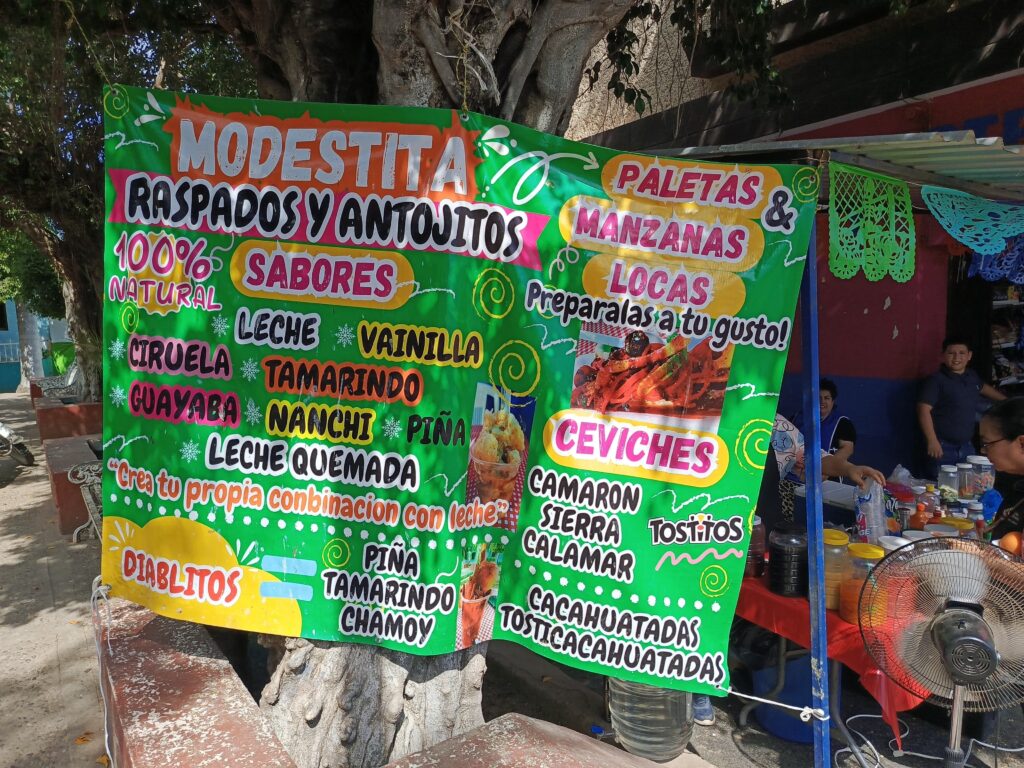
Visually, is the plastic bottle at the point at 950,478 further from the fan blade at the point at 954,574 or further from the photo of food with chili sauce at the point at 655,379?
the photo of food with chili sauce at the point at 655,379

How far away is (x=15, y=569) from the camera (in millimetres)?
6727

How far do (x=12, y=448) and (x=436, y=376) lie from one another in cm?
1085

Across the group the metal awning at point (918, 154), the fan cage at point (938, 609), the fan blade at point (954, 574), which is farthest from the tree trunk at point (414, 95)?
the fan blade at point (954, 574)

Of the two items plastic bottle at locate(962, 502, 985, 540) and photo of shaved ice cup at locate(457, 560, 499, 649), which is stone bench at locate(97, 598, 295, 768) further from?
plastic bottle at locate(962, 502, 985, 540)

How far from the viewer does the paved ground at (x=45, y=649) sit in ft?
12.9

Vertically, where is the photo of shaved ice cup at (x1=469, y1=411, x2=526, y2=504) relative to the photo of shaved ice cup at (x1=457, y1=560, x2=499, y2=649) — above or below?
above

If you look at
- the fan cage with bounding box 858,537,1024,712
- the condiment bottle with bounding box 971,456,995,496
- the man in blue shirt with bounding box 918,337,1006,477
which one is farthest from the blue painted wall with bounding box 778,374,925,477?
the fan cage with bounding box 858,537,1024,712

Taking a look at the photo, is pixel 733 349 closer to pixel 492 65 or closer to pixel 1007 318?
pixel 492 65

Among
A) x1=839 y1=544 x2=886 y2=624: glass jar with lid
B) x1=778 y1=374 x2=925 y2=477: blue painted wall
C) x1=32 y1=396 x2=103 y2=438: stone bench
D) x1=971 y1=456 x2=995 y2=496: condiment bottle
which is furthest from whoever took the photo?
x1=32 y1=396 x2=103 y2=438: stone bench

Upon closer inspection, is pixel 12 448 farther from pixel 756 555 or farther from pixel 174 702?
pixel 756 555

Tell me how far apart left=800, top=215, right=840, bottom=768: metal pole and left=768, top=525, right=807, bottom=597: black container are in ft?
1.18

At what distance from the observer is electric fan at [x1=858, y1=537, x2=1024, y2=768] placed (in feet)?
8.14

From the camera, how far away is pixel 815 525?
9.88 feet

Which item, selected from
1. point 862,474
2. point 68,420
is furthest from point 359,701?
point 68,420
